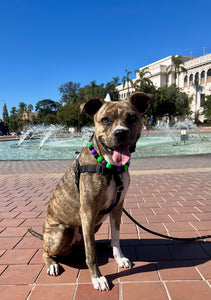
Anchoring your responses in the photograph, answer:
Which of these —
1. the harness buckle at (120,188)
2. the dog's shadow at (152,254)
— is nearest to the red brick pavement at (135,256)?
the dog's shadow at (152,254)

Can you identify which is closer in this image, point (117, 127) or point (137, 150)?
point (117, 127)

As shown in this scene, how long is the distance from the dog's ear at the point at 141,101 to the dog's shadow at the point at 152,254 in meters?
1.68

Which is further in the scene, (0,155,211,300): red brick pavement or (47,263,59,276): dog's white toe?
(47,263,59,276): dog's white toe

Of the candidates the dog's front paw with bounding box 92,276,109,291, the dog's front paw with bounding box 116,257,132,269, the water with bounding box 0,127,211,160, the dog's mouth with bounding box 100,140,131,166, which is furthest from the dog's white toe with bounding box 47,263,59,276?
the water with bounding box 0,127,211,160

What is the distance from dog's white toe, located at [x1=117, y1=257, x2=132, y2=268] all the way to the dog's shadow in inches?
2.0

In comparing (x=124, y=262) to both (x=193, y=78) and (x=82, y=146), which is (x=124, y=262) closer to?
(x=82, y=146)

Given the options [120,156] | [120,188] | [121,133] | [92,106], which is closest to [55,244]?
[120,188]

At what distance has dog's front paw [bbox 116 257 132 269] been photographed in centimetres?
259

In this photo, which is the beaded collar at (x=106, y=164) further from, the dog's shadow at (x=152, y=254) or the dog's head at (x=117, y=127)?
the dog's shadow at (x=152, y=254)

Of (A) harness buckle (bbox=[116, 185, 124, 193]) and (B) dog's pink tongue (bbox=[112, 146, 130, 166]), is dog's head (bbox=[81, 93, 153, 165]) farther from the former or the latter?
(A) harness buckle (bbox=[116, 185, 124, 193])

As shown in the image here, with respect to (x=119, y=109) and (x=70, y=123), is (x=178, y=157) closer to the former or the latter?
(x=119, y=109)

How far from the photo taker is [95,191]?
2.27m

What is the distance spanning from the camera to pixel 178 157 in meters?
11.1

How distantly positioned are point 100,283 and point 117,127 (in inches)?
58.0
